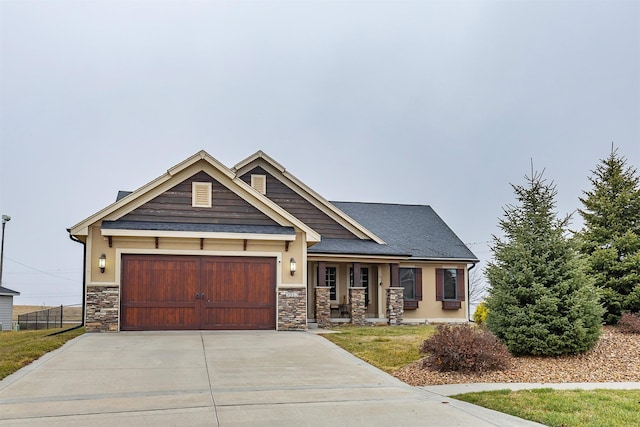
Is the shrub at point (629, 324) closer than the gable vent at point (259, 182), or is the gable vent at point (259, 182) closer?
the shrub at point (629, 324)

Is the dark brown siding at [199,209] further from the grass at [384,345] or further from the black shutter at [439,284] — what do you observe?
the black shutter at [439,284]

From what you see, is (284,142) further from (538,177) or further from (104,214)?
(538,177)

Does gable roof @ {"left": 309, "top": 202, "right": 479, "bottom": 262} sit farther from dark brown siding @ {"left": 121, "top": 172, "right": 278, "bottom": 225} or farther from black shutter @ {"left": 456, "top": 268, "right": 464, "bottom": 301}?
dark brown siding @ {"left": 121, "top": 172, "right": 278, "bottom": 225}

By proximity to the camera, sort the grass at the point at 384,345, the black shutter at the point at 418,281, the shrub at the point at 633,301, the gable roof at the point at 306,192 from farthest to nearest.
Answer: the black shutter at the point at 418,281 → the gable roof at the point at 306,192 → the shrub at the point at 633,301 → the grass at the point at 384,345

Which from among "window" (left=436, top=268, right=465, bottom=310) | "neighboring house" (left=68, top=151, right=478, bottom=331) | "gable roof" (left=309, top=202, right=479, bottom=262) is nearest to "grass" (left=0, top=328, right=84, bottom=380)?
"neighboring house" (left=68, top=151, right=478, bottom=331)

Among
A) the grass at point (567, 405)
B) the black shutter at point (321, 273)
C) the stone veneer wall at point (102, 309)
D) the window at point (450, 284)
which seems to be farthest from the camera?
the window at point (450, 284)

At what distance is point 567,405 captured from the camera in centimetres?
801

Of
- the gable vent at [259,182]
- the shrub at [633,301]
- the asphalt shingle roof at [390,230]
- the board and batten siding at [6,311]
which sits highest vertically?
the gable vent at [259,182]

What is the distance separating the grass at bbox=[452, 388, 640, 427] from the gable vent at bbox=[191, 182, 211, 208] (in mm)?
10894

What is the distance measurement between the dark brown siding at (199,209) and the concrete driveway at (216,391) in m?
4.64

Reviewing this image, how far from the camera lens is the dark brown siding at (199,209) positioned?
17.3 m

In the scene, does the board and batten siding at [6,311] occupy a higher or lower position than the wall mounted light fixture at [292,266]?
lower

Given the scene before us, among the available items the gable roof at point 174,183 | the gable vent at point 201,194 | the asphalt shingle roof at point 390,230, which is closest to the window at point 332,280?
the asphalt shingle roof at point 390,230

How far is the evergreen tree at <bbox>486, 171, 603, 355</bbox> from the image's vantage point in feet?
37.2
